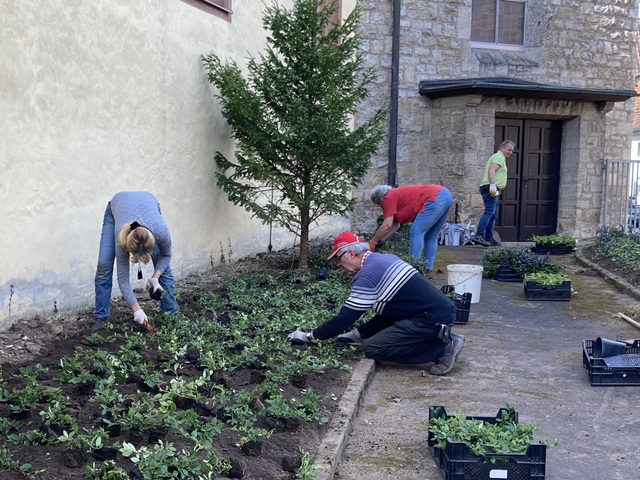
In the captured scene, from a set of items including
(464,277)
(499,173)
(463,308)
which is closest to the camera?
(463,308)

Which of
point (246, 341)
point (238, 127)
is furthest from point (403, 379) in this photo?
point (238, 127)

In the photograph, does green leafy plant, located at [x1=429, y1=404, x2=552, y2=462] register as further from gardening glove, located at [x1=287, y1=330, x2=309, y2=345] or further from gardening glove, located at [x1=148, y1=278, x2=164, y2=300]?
gardening glove, located at [x1=148, y1=278, x2=164, y2=300]

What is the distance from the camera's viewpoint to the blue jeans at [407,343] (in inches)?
218

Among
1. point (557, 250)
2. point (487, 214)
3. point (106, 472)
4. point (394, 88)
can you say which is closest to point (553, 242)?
point (557, 250)

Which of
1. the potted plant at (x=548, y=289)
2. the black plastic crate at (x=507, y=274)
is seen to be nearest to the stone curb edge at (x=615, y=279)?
the potted plant at (x=548, y=289)

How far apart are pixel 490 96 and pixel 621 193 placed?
3.63 m

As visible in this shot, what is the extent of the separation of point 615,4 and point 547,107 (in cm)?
304

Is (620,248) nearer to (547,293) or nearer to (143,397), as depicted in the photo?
(547,293)

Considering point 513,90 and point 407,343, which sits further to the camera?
point 513,90

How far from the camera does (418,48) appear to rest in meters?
14.0

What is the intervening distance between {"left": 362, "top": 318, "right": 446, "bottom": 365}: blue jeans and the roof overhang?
8.50 metres

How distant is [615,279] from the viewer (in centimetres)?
941

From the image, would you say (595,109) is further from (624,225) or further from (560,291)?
(560,291)

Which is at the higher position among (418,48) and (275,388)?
(418,48)
